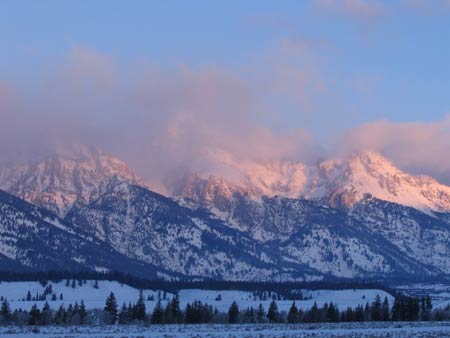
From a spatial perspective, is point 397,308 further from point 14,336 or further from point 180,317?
point 14,336

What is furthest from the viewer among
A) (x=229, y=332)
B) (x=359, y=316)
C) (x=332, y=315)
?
(x=359, y=316)

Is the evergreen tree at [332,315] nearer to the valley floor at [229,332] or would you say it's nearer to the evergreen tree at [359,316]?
the evergreen tree at [359,316]

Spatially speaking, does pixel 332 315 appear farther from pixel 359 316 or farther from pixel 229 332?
pixel 229 332

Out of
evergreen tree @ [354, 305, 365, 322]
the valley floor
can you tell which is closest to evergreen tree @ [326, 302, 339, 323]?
evergreen tree @ [354, 305, 365, 322]

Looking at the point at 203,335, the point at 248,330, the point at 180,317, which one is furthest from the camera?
the point at 180,317

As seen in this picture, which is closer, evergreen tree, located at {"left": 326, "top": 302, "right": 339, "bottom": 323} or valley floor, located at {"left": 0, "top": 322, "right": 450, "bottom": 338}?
valley floor, located at {"left": 0, "top": 322, "right": 450, "bottom": 338}

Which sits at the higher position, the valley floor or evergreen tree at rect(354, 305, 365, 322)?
evergreen tree at rect(354, 305, 365, 322)

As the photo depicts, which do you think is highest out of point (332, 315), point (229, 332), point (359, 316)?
point (332, 315)

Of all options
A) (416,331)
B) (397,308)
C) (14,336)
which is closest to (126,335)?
(14,336)

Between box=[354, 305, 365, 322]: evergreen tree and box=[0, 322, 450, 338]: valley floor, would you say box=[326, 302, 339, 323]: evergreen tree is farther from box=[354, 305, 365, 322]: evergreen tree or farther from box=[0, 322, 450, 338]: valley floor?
box=[0, 322, 450, 338]: valley floor

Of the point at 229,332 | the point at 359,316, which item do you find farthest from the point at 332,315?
the point at 229,332

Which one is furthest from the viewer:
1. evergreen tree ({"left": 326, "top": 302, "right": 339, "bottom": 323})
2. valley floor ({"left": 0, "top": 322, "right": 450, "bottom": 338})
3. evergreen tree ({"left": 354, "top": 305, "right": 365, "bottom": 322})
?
evergreen tree ({"left": 354, "top": 305, "right": 365, "bottom": 322})

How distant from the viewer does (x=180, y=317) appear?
19125 cm

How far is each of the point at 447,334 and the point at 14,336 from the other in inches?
1996
